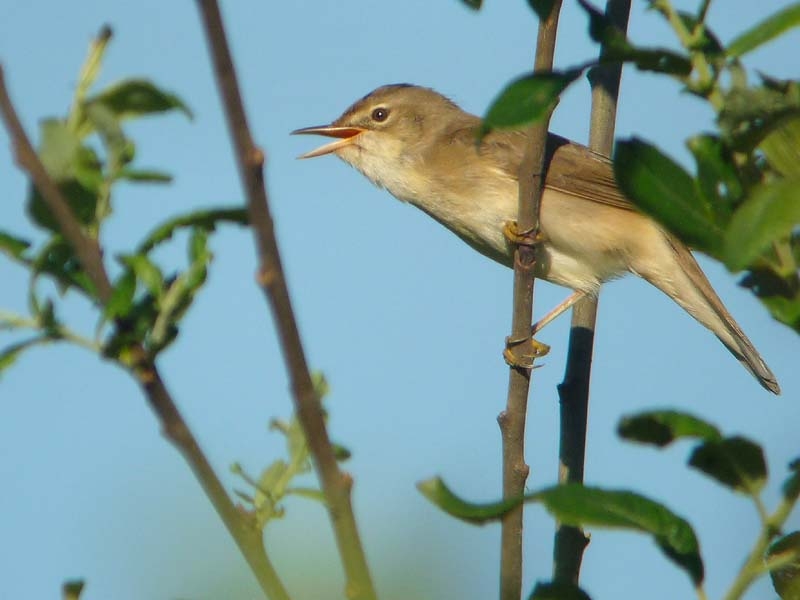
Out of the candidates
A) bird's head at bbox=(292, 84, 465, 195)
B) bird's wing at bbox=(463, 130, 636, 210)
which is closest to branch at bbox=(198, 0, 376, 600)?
bird's wing at bbox=(463, 130, 636, 210)

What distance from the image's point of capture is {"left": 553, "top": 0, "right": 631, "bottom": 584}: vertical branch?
2.10 meters

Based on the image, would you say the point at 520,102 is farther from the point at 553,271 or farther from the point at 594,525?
the point at 553,271

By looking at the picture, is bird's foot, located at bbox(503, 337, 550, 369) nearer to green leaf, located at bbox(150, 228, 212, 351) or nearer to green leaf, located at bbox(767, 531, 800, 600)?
green leaf, located at bbox(767, 531, 800, 600)

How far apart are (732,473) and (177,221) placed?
766 millimetres

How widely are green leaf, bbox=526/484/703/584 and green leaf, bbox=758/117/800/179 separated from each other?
1.43 ft

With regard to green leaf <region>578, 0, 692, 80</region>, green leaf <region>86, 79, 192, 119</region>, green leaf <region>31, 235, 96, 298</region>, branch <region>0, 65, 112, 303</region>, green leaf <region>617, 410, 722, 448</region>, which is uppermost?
green leaf <region>578, 0, 692, 80</region>

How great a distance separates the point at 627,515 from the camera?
1364 millimetres

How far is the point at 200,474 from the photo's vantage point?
1036 mm

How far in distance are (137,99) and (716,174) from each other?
0.69 metres

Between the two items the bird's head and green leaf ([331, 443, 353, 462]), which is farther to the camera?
the bird's head

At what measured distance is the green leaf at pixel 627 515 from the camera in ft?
4.31

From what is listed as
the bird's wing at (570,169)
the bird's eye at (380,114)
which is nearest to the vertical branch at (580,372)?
the bird's wing at (570,169)

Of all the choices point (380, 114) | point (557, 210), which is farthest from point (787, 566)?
point (380, 114)

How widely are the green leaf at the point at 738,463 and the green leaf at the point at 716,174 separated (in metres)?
0.28
